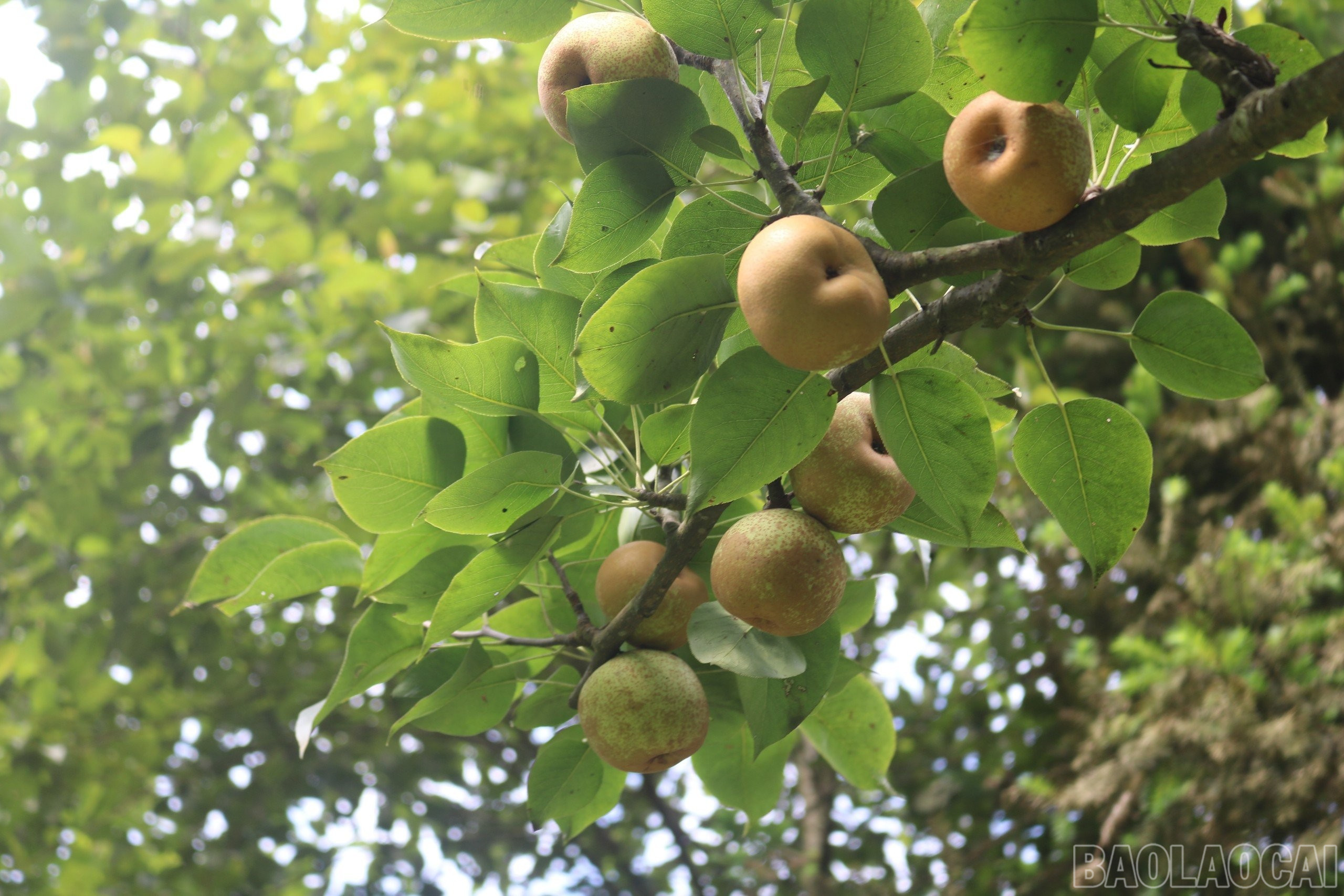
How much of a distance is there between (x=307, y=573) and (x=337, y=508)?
2.57m

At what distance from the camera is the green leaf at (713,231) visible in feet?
3.07

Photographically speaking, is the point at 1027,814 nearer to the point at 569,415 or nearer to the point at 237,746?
the point at 569,415

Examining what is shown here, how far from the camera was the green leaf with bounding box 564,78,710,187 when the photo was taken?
3.02 feet

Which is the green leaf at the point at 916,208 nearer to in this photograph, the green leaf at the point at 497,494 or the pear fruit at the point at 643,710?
the green leaf at the point at 497,494

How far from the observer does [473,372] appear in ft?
3.43

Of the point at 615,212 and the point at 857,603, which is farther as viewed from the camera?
the point at 857,603

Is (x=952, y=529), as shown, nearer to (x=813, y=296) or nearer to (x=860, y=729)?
(x=813, y=296)

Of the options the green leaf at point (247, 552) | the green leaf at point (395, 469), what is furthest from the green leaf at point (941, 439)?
the green leaf at point (247, 552)

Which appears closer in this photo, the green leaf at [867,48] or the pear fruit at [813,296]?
the pear fruit at [813,296]

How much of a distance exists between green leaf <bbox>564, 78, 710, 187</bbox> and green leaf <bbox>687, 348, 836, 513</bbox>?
234mm

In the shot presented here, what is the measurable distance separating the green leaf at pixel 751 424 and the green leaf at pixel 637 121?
9.2 inches

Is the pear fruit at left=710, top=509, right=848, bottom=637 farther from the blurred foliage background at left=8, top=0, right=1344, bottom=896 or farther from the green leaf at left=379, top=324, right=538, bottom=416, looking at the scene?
the blurred foliage background at left=8, top=0, right=1344, bottom=896

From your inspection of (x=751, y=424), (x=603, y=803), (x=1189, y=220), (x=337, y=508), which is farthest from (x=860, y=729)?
(x=337, y=508)

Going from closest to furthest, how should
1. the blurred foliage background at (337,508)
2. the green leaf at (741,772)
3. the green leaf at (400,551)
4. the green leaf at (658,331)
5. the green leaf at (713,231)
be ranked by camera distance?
the green leaf at (658,331), the green leaf at (713,231), the green leaf at (400,551), the green leaf at (741,772), the blurred foliage background at (337,508)
